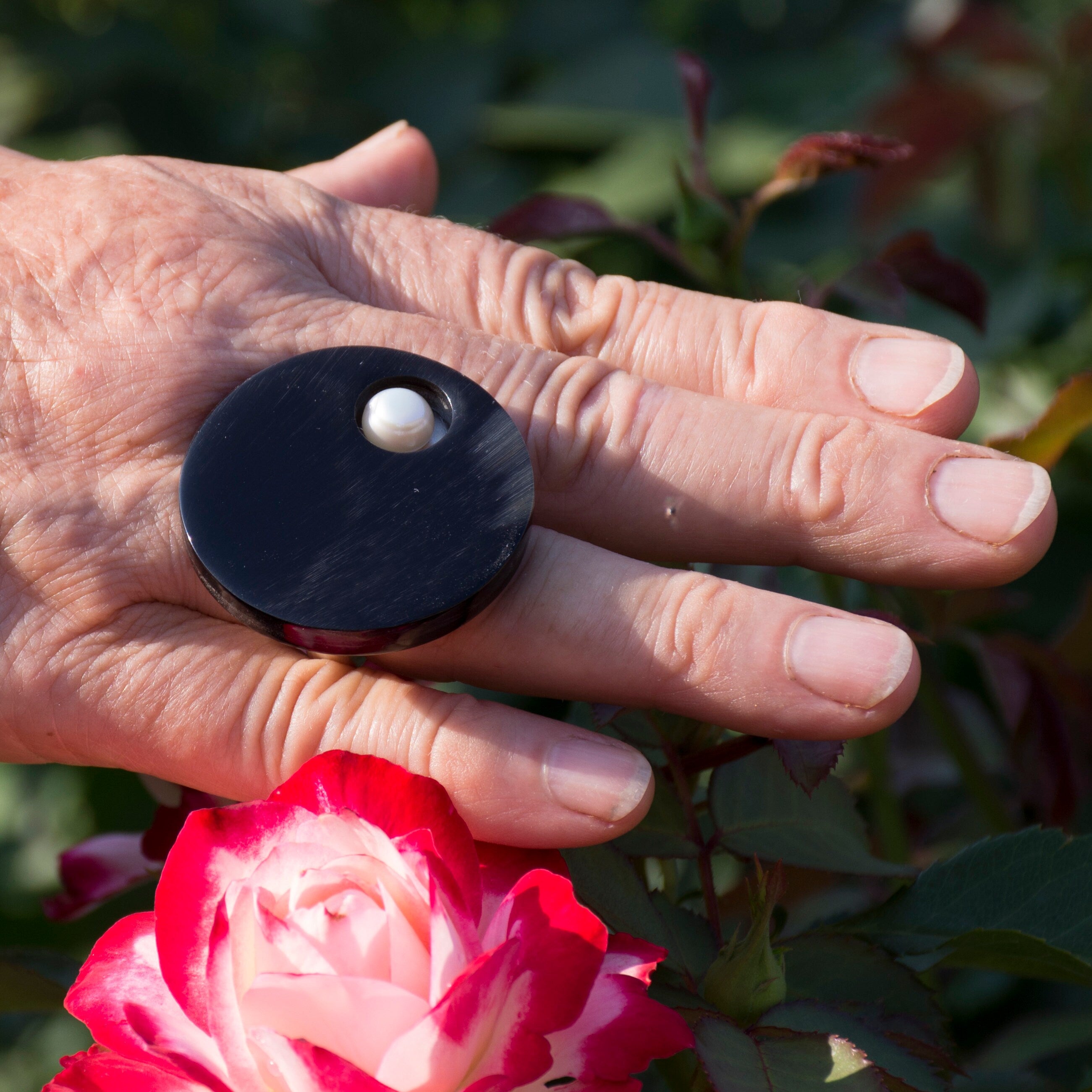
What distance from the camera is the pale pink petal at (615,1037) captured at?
1.59 ft

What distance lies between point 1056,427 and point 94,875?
0.68 m

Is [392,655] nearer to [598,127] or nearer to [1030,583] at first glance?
[1030,583]

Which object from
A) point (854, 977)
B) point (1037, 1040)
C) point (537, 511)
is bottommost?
point (1037, 1040)

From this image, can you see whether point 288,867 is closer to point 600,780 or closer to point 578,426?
point 600,780

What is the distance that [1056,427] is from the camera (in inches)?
30.1

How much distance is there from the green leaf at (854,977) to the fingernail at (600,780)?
12 centimetres

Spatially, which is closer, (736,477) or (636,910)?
(636,910)

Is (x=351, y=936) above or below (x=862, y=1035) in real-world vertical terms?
above

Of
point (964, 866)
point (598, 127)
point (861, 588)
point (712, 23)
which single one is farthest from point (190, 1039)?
point (712, 23)

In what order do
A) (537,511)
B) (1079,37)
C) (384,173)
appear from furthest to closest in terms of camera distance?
1. (1079,37)
2. (384,173)
3. (537,511)

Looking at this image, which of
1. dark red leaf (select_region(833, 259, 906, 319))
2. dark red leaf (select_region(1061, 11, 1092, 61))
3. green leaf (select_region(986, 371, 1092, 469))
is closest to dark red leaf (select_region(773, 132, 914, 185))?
dark red leaf (select_region(833, 259, 906, 319))

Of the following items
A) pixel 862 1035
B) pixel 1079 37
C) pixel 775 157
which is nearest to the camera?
pixel 862 1035

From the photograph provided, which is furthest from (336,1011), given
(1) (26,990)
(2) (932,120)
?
(2) (932,120)

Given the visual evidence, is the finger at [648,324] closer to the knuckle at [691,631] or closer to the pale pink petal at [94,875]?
the knuckle at [691,631]
